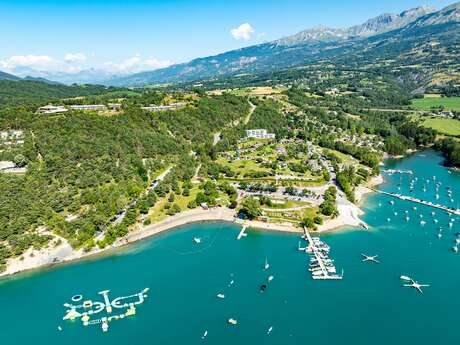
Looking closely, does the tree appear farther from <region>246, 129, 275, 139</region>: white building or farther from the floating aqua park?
<region>246, 129, 275, 139</region>: white building

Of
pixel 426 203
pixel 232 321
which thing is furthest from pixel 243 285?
pixel 426 203

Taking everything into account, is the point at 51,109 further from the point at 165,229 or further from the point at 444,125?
the point at 444,125

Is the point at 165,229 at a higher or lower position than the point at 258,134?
lower

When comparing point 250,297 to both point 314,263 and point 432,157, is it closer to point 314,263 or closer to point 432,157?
point 314,263

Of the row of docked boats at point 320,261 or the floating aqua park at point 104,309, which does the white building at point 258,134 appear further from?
the floating aqua park at point 104,309

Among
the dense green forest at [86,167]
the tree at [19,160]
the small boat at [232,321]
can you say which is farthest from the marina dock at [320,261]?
the tree at [19,160]

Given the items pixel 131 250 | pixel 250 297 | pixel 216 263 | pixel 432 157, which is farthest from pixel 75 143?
pixel 432 157
